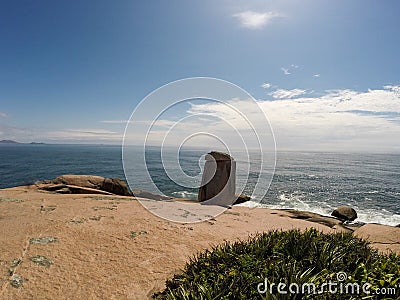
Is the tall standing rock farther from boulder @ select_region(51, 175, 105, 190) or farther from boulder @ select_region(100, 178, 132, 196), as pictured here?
boulder @ select_region(51, 175, 105, 190)

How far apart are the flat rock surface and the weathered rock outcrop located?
4.81m

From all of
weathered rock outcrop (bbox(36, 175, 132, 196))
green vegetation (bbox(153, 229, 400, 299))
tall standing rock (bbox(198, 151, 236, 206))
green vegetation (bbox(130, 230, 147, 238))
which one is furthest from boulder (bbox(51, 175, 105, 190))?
green vegetation (bbox(153, 229, 400, 299))

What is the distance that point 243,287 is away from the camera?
2723 millimetres

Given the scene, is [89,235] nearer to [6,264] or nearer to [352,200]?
[6,264]

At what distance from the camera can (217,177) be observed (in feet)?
48.2

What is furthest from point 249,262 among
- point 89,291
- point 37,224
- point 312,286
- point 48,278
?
point 37,224

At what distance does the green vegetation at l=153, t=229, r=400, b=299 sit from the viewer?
8.62ft

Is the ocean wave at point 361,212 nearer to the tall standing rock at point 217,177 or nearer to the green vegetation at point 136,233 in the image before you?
the tall standing rock at point 217,177

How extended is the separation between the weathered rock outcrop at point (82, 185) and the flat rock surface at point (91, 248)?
4.81 m

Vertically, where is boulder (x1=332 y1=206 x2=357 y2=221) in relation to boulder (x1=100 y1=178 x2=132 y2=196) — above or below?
below

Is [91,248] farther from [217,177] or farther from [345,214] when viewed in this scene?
[345,214]

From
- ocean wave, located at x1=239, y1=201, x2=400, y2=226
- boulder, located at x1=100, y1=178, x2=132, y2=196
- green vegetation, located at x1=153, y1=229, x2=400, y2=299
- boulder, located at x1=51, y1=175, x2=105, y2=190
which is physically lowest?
ocean wave, located at x1=239, y1=201, x2=400, y2=226

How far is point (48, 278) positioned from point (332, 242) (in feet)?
15.7

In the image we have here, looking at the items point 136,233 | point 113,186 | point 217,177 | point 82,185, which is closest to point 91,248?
point 136,233
